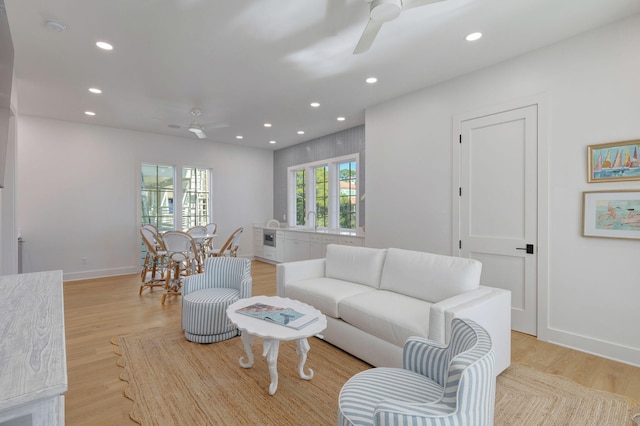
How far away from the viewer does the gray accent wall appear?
221 inches

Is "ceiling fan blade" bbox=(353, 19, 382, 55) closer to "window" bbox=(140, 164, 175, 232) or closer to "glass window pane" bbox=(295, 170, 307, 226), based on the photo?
"glass window pane" bbox=(295, 170, 307, 226)

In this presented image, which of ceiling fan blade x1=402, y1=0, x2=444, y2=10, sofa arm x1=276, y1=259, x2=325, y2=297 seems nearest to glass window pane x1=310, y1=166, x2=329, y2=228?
sofa arm x1=276, y1=259, x2=325, y2=297

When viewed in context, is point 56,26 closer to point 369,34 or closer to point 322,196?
point 369,34

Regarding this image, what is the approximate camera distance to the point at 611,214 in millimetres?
2629

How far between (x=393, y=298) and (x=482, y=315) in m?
0.76

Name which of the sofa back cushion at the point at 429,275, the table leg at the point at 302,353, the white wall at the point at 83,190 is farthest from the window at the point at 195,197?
the table leg at the point at 302,353

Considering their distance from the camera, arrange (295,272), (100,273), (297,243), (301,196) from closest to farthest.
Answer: (295,272), (100,273), (297,243), (301,196)

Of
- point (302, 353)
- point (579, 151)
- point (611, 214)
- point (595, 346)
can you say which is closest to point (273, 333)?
point (302, 353)

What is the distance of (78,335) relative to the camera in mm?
3096

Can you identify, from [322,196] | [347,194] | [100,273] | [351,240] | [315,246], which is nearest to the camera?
[351,240]

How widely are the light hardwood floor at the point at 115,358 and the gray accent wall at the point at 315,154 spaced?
2.91 metres

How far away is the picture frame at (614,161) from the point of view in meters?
2.52

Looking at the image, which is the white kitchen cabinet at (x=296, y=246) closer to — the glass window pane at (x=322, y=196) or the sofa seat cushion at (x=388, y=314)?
the glass window pane at (x=322, y=196)

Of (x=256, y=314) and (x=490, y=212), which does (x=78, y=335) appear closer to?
(x=256, y=314)
